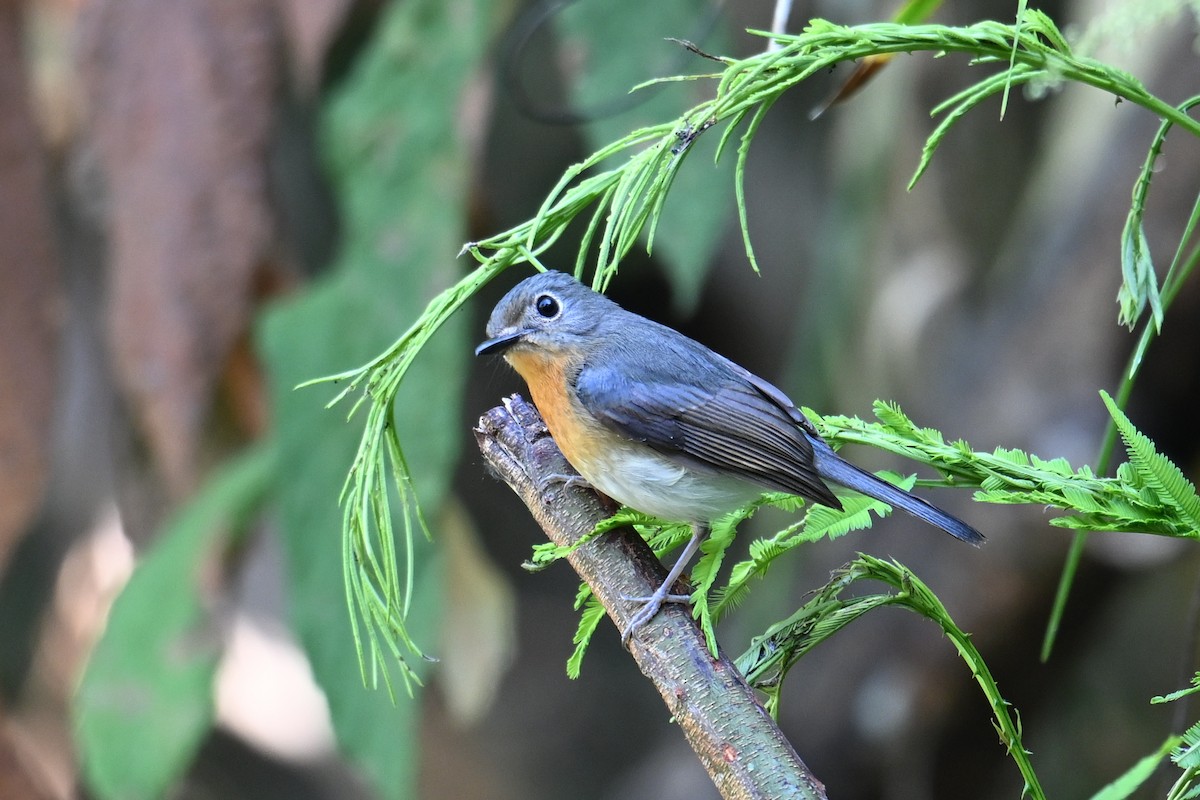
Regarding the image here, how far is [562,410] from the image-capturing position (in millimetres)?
1611

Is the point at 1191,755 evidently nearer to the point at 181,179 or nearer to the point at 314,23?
the point at 314,23

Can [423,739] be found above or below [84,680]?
below

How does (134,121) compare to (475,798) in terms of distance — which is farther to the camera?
(475,798)

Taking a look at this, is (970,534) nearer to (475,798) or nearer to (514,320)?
(514,320)

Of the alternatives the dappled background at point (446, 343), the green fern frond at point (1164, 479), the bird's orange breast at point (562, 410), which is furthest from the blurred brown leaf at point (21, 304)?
the green fern frond at point (1164, 479)

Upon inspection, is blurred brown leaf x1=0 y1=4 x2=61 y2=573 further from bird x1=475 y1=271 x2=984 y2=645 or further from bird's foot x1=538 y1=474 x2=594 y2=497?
bird's foot x1=538 y1=474 x2=594 y2=497

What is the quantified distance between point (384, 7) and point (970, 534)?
7.89 ft

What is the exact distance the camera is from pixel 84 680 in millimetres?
2785

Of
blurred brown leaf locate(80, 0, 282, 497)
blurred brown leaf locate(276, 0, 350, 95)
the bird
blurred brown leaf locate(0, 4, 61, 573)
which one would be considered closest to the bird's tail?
the bird

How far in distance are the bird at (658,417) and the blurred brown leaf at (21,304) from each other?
1671 millimetres

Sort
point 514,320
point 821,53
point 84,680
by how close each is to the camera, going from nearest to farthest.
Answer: point 821,53 < point 514,320 < point 84,680

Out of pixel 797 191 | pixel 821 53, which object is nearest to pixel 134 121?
pixel 821 53

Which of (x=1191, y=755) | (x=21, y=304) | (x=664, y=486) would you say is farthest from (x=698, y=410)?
(x=21, y=304)

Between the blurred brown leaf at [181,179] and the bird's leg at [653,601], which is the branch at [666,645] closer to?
the bird's leg at [653,601]
